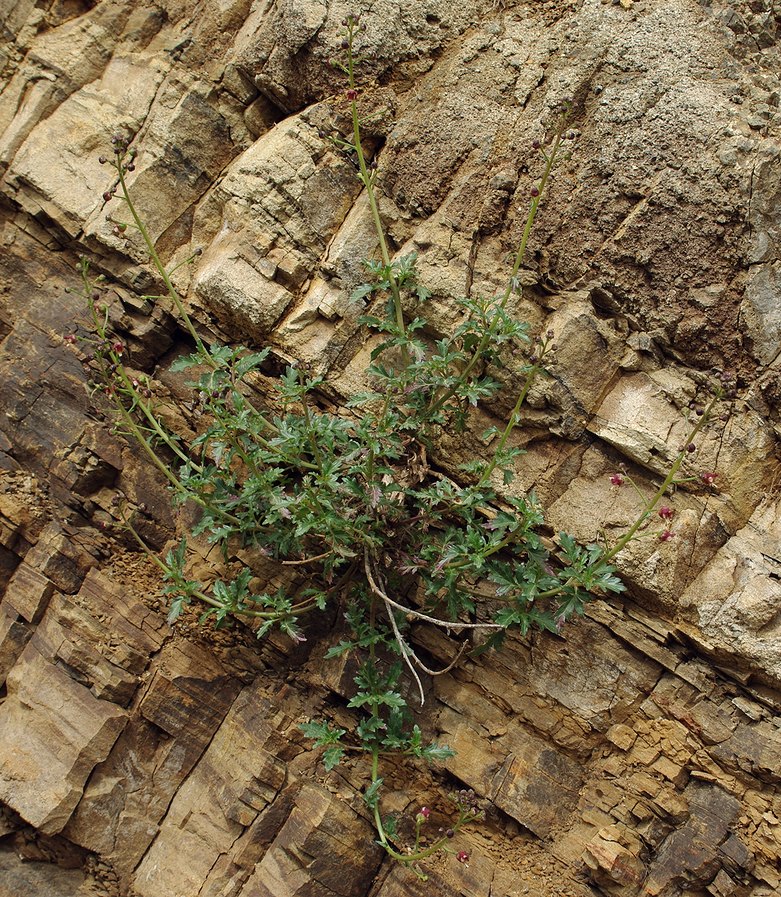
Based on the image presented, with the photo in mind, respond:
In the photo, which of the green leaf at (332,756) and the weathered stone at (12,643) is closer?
the green leaf at (332,756)

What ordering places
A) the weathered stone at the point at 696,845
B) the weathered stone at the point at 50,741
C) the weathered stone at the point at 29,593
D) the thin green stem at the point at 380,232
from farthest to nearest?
the weathered stone at the point at 29,593, the weathered stone at the point at 50,741, the thin green stem at the point at 380,232, the weathered stone at the point at 696,845

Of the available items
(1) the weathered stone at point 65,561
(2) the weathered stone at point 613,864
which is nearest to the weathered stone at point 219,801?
(1) the weathered stone at point 65,561

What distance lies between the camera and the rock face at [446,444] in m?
4.53

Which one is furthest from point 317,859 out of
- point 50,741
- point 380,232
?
point 380,232

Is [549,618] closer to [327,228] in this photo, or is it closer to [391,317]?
[391,317]

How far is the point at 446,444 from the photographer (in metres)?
4.93

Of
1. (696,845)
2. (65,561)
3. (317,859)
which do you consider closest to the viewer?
(696,845)

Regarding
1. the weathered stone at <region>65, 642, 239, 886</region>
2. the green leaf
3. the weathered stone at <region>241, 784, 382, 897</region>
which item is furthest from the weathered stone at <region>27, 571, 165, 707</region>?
the green leaf

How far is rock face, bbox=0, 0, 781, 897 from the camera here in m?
4.53

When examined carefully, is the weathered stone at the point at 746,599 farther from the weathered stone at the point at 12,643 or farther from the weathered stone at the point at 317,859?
the weathered stone at the point at 12,643

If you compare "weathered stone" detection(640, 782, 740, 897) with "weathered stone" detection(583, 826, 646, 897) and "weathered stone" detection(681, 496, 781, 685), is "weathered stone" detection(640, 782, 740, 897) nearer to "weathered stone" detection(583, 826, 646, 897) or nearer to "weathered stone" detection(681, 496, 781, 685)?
"weathered stone" detection(583, 826, 646, 897)

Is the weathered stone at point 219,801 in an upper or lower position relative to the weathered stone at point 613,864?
lower

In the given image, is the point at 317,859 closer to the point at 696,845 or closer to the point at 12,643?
the point at 696,845

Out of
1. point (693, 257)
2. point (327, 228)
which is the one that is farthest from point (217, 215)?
point (693, 257)
